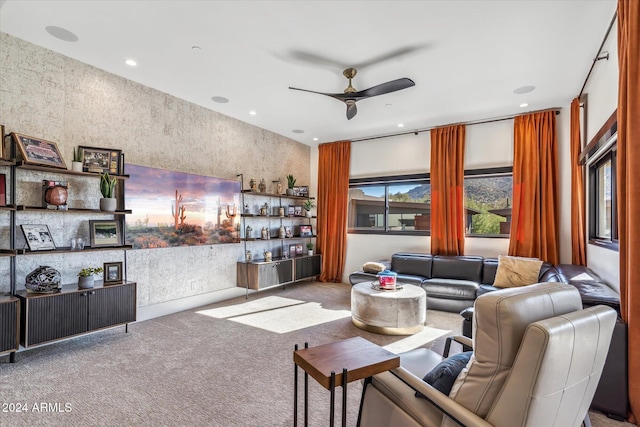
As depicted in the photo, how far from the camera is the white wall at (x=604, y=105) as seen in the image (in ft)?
9.50

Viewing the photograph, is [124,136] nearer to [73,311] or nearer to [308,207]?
[73,311]

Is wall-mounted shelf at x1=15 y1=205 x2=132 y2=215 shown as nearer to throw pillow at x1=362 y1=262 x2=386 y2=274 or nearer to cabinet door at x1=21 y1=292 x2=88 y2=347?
cabinet door at x1=21 y1=292 x2=88 y2=347

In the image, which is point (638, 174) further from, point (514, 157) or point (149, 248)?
point (149, 248)

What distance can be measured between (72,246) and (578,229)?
6.35 m

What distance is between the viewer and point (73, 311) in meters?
3.25

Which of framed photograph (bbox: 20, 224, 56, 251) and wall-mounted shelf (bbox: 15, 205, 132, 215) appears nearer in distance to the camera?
wall-mounted shelf (bbox: 15, 205, 132, 215)

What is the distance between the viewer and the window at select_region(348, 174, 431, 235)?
→ 6248 mm

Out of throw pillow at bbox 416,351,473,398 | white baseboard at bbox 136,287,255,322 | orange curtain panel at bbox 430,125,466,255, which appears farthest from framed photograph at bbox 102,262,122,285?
orange curtain panel at bbox 430,125,466,255

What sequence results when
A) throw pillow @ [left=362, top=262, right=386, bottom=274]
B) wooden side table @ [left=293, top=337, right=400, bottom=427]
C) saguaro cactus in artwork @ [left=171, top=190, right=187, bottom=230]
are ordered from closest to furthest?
1. wooden side table @ [left=293, top=337, right=400, bottom=427]
2. saguaro cactus in artwork @ [left=171, top=190, right=187, bottom=230]
3. throw pillow @ [left=362, top=262, right=386, bottom=274]

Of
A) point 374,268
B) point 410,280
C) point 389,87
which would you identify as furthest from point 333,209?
point 389,87

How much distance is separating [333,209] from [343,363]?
551 cm

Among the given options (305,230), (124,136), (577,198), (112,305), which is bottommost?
(112,305)

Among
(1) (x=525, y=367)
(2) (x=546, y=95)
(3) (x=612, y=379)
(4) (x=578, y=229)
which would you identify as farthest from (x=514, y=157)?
(1) (x=525, y=367)

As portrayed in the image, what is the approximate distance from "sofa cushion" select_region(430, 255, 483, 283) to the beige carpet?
951 millimetres
